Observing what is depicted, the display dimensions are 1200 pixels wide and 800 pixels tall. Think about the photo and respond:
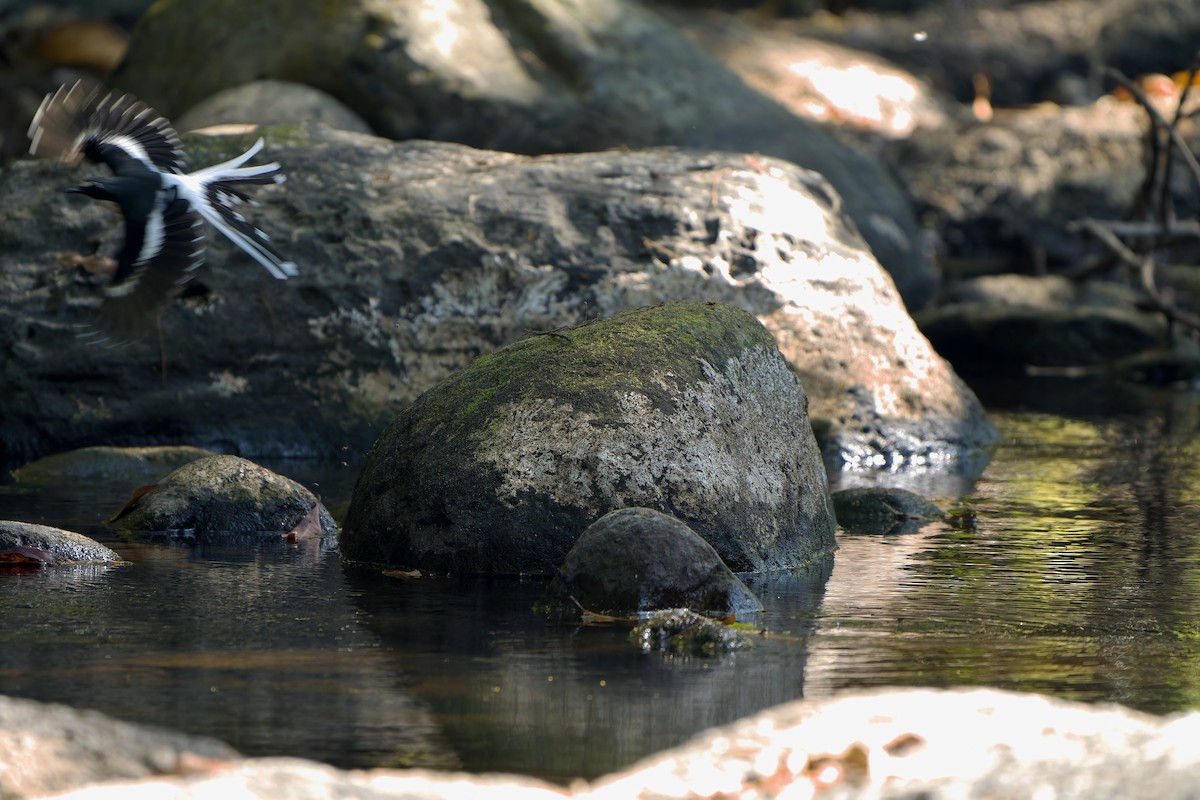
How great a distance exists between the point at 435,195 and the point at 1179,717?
7.47 meters

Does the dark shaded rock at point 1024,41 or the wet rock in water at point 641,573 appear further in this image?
the dark shaded rock at point 1024,41

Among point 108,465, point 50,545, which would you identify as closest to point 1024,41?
point 108,465

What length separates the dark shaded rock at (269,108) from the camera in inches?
512

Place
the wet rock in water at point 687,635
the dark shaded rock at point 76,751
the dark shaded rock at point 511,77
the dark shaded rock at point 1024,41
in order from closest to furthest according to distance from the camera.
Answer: the dark shaded rock at point 76,751 < the wet rock in water at point 687,635 < the dark shaded rock at point 511,77 < the dark shaded rock at point 1024,41

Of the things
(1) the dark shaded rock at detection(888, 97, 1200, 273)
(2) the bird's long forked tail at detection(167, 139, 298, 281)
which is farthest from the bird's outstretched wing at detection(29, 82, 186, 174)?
(1) the dark shaded rock at detection(888, 97, 1200, 273)

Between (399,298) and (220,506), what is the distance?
9.87ft

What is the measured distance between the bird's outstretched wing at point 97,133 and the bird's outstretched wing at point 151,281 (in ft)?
1.36

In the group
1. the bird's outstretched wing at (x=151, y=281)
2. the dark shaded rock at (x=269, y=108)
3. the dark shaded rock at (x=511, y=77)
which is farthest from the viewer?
the dark shaded rock at (x=511, y=77)

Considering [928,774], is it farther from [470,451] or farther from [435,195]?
[435,195]

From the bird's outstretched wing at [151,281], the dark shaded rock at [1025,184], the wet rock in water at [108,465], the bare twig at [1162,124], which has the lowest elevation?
the wet rock in water at [108,465]

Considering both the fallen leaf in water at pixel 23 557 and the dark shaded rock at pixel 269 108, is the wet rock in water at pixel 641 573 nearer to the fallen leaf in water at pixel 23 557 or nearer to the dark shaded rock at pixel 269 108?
the fallen leaf in water at pixel 23 557

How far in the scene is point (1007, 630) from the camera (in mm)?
5355

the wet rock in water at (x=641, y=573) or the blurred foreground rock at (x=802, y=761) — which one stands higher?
the wet rock in water at (x=641, y=573)

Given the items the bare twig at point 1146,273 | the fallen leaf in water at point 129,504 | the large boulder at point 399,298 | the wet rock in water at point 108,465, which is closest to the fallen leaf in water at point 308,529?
the fallen leaf in water at point 129,504
